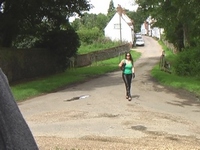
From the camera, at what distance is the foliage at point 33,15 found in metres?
27.8

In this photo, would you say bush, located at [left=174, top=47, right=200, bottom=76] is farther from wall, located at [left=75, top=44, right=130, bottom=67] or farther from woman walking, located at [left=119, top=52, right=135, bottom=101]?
wall, located at [left=75, top=44, right=130, bottom=67]

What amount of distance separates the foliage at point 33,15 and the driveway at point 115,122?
36.6 ft

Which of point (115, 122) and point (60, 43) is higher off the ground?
point (60, 43)

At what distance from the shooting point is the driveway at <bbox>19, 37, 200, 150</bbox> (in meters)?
8.34

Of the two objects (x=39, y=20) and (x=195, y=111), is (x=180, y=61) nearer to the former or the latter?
(x=39, y=20)

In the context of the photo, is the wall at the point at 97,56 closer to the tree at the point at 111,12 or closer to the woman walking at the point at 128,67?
the woman walking at the point at 128,67

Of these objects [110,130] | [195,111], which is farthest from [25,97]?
[110,130]

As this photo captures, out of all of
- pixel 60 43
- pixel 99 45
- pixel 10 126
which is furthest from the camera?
pixel 99 45

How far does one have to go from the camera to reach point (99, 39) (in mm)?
69812

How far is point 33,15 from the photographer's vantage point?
29375 mm

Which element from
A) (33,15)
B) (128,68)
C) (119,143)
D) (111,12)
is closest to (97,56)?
(33,15)

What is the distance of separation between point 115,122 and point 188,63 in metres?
19.8

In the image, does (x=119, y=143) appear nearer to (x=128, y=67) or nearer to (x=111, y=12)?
(x=128, y=67)

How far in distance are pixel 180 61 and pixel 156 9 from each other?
5.23m
